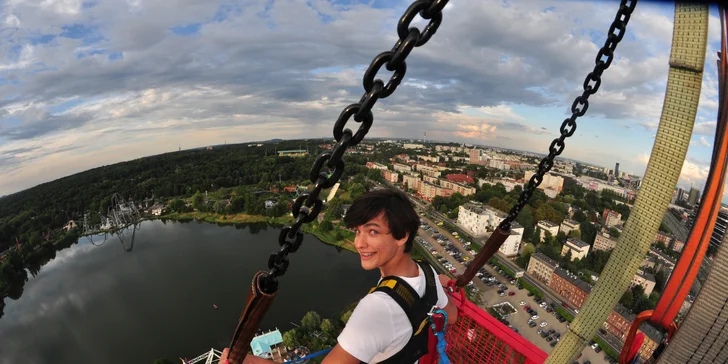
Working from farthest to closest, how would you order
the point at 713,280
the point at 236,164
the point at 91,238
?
1. the point at 236,164
2. the point at 91,238
3. the point at 713,280

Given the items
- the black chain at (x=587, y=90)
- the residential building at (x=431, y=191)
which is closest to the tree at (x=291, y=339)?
the black chain at (x=587, y=90)

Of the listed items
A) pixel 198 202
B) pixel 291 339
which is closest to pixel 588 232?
pixel 291 339

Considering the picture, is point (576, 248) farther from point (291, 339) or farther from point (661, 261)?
point (291, 339)

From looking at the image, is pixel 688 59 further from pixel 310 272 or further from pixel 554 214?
pixel 554 214

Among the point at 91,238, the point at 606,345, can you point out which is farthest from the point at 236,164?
the point at 606,345

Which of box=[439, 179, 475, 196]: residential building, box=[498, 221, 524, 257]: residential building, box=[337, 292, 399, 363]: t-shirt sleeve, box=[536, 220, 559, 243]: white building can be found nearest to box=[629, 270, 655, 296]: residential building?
box=[498, 221, 524, 257]: residential building

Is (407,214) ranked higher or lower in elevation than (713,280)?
higher
